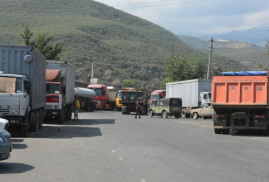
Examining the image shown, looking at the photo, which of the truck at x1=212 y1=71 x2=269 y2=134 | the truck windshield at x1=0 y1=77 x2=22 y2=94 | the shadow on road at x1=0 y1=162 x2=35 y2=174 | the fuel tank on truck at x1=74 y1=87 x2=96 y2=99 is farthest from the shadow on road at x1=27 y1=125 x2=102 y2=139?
the fuel tank on truck at x1=74 y1=87 x2=96 y2=99

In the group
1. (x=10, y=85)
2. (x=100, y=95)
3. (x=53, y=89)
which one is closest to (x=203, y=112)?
(x=53, y=89)

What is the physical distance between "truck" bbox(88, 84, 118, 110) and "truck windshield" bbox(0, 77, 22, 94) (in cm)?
4142

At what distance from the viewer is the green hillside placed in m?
113

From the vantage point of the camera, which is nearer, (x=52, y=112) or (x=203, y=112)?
(x=52, y=112)

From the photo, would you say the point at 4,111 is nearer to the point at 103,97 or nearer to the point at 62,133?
the point at 62,133

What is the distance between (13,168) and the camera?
10.6m

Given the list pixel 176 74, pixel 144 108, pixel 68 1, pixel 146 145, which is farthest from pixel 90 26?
pixel 146 145

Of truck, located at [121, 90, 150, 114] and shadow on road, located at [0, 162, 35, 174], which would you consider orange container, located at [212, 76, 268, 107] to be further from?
truck, located at [121, 90, 150, 114]

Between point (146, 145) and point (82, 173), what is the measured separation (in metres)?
6.72

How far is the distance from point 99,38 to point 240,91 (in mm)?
118181

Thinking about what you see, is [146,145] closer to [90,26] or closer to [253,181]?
[253,181]

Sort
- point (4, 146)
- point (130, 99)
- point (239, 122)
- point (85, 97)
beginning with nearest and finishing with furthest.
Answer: point (4, 146) → point (239, 122) → point (130, 99) → point (85, 97)

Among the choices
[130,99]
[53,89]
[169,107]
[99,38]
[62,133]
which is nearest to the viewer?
[62,133]

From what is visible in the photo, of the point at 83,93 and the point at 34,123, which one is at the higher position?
the point at 83,93
